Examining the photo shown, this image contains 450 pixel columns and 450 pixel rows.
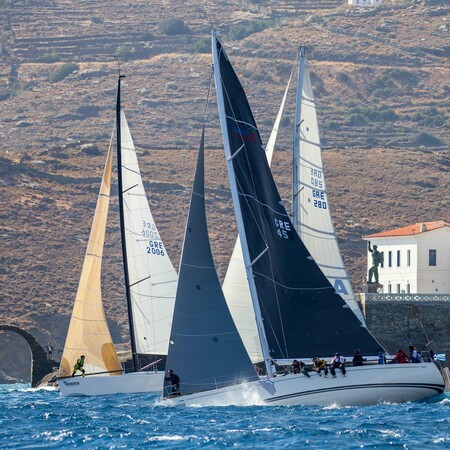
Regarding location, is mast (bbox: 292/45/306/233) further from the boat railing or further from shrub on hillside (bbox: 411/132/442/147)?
shrub on hillside (bbox: 411/132/442/147)

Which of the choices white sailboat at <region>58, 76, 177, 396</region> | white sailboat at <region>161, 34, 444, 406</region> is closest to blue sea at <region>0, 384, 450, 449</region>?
white sailboat at <region>161, 34, 444, 406</region>

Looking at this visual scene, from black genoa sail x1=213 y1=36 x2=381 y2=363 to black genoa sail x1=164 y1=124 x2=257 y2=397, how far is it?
0.90 m

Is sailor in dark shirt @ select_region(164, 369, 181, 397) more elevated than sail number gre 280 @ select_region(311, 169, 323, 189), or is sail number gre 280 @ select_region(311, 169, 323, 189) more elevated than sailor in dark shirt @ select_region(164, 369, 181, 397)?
sail number gre 280 @ select_region(311, 169, 323, 189)

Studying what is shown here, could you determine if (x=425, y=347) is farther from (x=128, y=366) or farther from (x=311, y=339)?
(x=311, y=339)

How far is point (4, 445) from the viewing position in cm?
3591

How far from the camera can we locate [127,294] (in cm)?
5544

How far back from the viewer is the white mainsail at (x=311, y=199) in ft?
176

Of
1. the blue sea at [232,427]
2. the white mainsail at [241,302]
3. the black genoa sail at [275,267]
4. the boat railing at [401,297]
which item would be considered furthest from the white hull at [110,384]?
the boat railing at [401,297]

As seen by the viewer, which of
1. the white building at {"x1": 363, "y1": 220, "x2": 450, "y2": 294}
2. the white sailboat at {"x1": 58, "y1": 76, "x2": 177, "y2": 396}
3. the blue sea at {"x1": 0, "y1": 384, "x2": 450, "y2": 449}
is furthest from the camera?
the white building at {"x1": 363, "y1": 220, "x2": 450, "y2": 294}

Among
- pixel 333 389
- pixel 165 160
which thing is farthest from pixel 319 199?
pixel 165 160

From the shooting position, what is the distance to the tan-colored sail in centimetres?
5550

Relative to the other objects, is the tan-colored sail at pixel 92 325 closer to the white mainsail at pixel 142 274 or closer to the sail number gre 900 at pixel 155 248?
the white mainsail at pixel 142 274

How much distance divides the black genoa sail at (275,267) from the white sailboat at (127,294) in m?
12.7

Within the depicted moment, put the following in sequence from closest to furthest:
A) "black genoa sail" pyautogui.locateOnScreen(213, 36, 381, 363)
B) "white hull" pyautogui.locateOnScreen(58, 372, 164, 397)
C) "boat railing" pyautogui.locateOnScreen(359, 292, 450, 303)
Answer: "black genoa sail" pyautogui.locateOnScreen(213, 36, 381, 363), "white hull" pyautogui.locateOnScreen(58, 372, 164, 397), "boat railing" pyautogui.locateOnScreen(359, 292, 450, 303)
